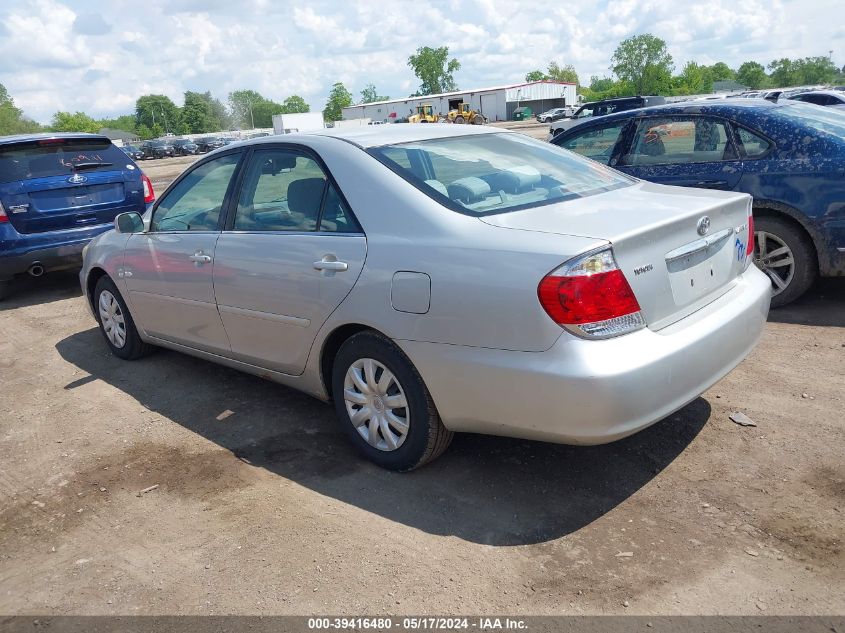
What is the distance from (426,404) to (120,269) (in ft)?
10.0

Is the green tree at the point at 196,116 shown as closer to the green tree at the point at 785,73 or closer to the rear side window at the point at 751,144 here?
the green tree at the point at 785,73

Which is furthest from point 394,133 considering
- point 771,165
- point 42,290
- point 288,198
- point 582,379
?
point 42,290

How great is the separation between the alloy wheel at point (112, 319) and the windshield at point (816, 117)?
5211mm

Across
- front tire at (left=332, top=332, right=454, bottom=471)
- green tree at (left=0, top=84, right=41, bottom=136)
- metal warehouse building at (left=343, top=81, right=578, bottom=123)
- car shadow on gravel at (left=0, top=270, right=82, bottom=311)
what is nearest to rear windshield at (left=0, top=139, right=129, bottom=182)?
car shadow on gravel at (left=0, top=270, right=82, bottom=311)

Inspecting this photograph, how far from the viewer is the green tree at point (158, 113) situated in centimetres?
15362

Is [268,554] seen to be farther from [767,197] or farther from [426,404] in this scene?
[767,197]

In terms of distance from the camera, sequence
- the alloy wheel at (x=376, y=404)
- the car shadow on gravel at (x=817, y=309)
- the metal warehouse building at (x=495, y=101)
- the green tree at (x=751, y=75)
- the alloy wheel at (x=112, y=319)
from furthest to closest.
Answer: the green tree at (x=751, y=75), the metal warehouse building at (x=495, y=101), the alloy wheel at (x=112, y=319), the car shadow on gravel at (x=817, y=309), the alloy wheel at (x=376, y=404)

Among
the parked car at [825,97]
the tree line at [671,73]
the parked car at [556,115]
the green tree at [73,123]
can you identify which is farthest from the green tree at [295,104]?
the parked car at [825,97]

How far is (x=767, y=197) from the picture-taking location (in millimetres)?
5426

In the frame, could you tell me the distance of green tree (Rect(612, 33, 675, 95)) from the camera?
12099 centimetres

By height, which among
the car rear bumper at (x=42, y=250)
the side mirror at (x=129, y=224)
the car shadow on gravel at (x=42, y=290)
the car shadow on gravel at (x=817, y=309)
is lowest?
the car shadow on gravel at (x=817, y=309)

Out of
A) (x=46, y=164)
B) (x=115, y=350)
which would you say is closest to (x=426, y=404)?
(x=115, y=350)

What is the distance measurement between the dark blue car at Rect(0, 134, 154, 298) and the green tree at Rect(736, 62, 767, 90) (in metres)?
131

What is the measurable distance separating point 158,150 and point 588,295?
7256 centimetres
